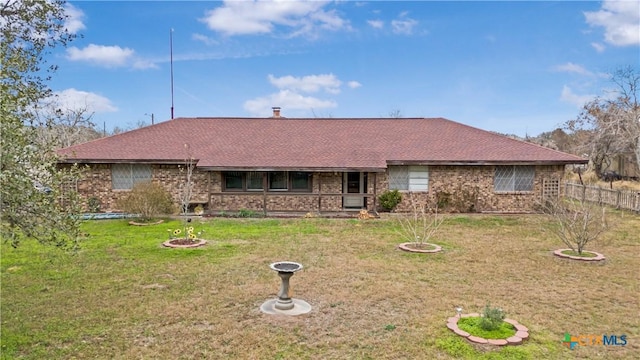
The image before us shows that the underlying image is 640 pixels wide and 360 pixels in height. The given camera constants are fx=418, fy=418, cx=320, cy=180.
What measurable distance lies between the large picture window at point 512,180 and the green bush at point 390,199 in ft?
14.0

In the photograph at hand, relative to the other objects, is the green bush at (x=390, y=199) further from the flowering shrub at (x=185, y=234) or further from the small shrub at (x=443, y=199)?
the flowering shrub at (x=185, y=234)

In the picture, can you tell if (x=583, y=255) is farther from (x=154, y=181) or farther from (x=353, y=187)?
(x=154, y=181)

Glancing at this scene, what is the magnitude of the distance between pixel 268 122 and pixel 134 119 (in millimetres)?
37455

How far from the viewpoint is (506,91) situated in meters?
30.8

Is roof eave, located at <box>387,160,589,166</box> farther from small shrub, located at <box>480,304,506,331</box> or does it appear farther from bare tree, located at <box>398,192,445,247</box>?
small shrub, located at <box>480,304,506,331</box>

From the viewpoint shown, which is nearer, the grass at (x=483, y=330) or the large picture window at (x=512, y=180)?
the grass at (x=483, y=330)

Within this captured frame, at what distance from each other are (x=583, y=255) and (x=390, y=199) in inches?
314

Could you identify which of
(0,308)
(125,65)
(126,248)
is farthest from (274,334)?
(125,65)

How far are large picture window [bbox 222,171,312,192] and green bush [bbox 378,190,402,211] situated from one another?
3190 mm

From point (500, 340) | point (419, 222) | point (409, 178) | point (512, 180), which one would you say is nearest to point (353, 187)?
point (409, 178)

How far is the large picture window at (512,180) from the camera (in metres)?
17.8

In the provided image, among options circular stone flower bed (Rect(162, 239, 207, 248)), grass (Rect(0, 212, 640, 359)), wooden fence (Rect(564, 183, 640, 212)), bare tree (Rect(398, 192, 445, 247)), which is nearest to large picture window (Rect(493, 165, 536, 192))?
wooden fence (Rect(564, 183, 640, 212))

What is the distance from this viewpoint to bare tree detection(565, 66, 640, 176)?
22.1 m

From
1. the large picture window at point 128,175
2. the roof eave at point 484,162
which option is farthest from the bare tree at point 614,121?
the large picture window at point 128,175
